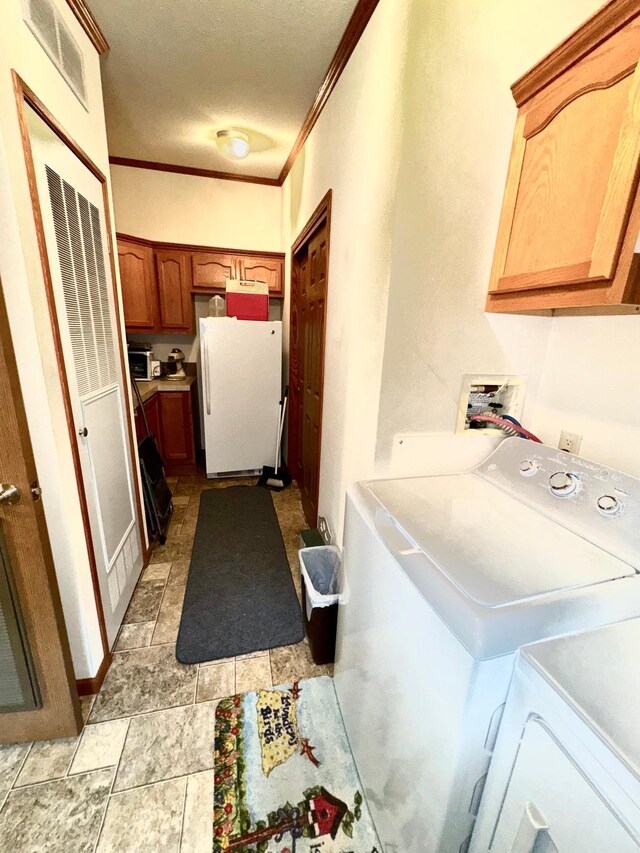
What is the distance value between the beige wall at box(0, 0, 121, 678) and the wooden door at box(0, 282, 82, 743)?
0.15m

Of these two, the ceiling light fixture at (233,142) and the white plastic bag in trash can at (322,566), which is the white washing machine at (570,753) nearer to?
the white plastic bag in trash can at (322,566)

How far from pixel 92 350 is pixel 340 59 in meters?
1.83

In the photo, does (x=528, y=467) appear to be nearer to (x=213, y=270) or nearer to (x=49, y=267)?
(x=49, y=267)

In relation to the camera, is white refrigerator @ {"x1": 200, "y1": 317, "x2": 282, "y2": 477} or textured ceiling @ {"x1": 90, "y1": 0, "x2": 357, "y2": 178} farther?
white refrigerator @ {"x1": 200, "y1": 317, "x2": 282, "y2": 477}

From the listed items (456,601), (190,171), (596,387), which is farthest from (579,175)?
(190,171)

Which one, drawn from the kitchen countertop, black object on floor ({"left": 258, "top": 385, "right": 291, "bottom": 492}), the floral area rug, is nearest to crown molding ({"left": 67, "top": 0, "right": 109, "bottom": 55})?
the kitchen countertop

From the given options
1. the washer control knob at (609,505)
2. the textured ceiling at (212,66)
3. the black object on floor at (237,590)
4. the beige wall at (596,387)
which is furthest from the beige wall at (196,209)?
the washer control knob at (609,505)

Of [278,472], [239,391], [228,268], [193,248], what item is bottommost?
[278,472]

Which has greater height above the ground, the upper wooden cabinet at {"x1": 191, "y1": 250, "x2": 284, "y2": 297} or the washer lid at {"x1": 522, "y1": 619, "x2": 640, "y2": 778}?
the upper wooden cabinet at {"x1": 191, "y1": 250, "x2": 284, "y2": 297}

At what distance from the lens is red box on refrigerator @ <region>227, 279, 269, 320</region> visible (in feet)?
10.3

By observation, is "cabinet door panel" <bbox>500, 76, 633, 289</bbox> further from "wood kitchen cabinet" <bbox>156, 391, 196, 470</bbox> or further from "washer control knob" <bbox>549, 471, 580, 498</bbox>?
"wood kitchen cabinet" <bbox>156, 391, 196, 470</bbox>

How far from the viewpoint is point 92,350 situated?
151 centimetres

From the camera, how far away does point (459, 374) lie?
1.35m

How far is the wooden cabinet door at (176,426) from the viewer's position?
3.29 m
